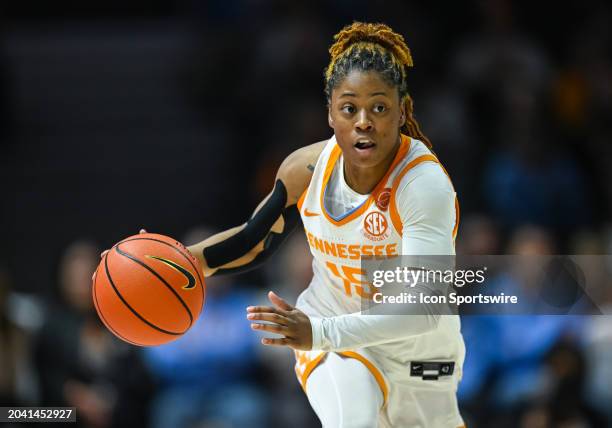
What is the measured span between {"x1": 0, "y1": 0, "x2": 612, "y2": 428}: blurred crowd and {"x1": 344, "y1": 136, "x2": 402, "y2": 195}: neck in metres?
2.99

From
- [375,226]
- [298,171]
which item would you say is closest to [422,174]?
[375,226]

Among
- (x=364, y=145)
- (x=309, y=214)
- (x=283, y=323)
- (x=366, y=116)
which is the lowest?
(x=283, y=323)

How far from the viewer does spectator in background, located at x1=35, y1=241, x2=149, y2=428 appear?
7977mm

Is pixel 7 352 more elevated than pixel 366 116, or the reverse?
pixel 366 116

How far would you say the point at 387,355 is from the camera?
500 cm

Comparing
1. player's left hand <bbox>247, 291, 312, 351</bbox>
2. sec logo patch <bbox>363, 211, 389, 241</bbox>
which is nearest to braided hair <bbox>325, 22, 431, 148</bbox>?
sec logo patch <bbox>363, 211, 389, 241</bbox>

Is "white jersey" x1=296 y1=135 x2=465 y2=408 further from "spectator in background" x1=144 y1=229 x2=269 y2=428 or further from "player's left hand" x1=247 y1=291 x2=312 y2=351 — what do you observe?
"spectator in background" x1=144 y1=229 x2=269 y2=428

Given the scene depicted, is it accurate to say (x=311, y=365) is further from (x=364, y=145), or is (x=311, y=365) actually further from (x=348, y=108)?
(x=348, y=108)

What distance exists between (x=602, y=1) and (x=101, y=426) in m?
6.48

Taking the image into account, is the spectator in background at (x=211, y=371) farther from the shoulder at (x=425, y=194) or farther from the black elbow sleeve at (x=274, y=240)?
the shoulder at (x=425, y=194)

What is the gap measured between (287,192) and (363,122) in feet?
2.42

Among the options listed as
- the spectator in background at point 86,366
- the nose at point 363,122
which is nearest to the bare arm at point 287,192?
the nose at point 363,122

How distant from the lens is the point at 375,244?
189 inches

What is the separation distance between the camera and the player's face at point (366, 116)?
4594 mm
